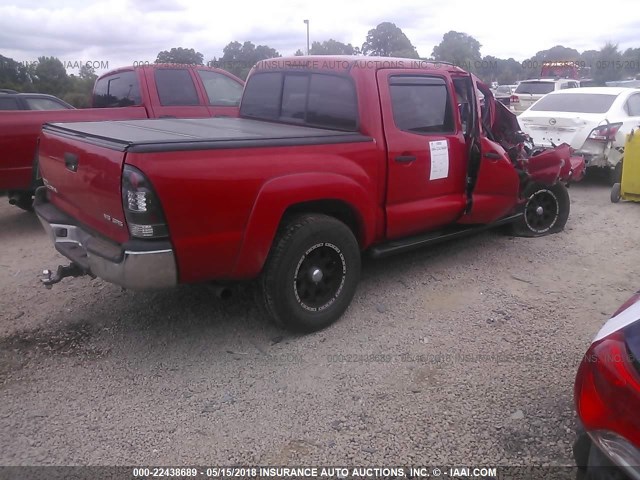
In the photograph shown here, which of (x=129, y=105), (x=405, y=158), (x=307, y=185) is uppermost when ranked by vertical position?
(x=129, y=105)

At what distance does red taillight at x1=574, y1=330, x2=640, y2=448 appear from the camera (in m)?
1.74

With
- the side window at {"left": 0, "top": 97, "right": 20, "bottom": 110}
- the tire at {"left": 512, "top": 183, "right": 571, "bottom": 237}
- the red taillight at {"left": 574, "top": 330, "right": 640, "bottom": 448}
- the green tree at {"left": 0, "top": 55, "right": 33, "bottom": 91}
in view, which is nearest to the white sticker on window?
the tire at {"left": 512, "top": 183, "right": 571, "bottom": 237}

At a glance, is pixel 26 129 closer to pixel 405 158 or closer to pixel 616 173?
pixel 405 158

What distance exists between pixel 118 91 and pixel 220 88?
1.33 m

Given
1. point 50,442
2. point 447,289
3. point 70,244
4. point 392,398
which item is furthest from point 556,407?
point 70,244

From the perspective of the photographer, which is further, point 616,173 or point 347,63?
point 616,173

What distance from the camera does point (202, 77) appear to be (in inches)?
283

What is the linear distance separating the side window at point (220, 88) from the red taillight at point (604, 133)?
5286mm

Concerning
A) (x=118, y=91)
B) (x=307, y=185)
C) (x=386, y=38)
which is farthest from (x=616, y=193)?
(x=386, y=38)

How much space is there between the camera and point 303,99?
444 cm

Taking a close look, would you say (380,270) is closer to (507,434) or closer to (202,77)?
(507,434)

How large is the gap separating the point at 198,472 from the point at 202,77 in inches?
226

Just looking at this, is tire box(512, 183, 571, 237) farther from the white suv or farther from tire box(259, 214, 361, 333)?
the white suv

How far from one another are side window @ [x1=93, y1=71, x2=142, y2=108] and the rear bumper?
3.85 meters
